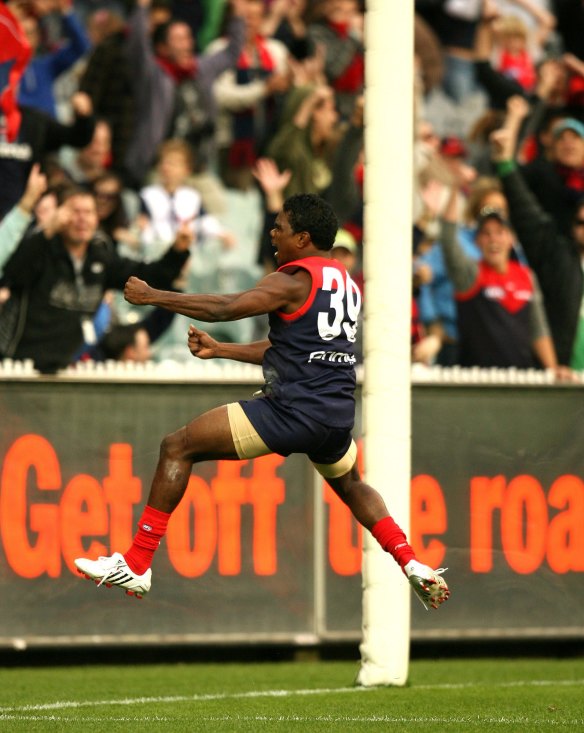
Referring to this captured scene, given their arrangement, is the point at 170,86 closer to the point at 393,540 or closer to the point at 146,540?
the point at 393,540

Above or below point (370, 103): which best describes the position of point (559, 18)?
above

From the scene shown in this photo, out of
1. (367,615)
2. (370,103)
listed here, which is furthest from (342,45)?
(367,615)

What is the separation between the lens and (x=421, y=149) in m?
14.4

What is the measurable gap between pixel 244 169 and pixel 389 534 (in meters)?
→ 7.27

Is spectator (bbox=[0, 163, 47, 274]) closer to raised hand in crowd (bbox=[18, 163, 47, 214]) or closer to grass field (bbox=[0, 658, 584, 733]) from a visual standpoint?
raised hand in crowd (bbox=[18, 163, 47, 214])

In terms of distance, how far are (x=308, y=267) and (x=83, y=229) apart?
13.6 ft

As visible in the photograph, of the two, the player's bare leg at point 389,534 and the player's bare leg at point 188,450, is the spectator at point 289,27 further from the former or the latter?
the player's bare leg at point 188,450

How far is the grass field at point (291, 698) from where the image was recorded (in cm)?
736

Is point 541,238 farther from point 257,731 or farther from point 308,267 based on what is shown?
point 257,731

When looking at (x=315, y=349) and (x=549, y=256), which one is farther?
(x=549, y=256)

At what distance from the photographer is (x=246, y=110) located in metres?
14.8

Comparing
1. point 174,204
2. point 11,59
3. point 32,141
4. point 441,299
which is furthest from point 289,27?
point 441,299

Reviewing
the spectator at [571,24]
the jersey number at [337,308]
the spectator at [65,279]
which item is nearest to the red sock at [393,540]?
the jersey number at [337,308]

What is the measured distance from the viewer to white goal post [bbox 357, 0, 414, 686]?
9.15 meters
